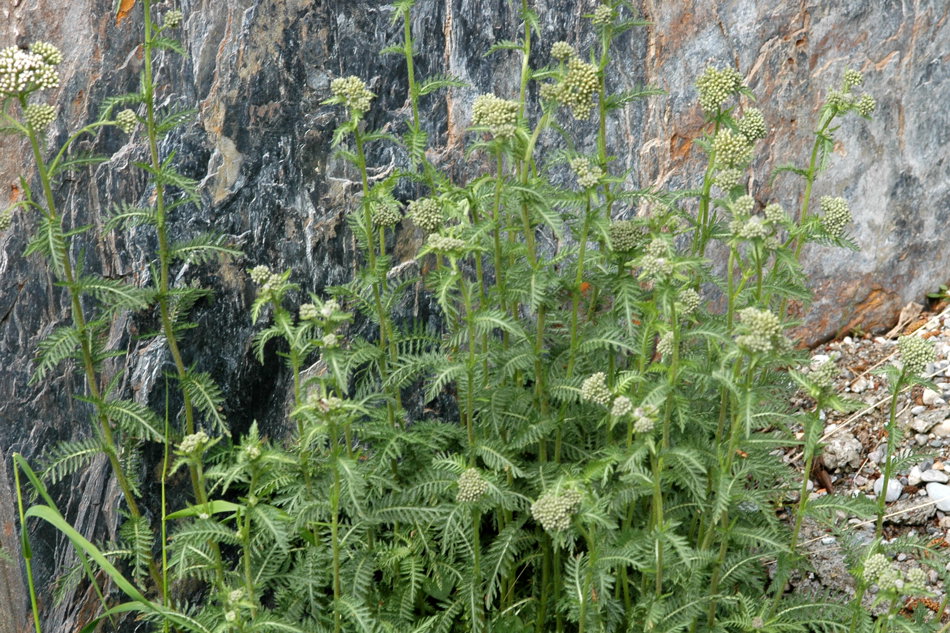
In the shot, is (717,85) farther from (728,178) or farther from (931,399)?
(931,399)

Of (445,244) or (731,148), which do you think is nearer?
(445,244)

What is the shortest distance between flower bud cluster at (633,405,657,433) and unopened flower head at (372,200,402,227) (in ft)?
4.38

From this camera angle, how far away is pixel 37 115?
3.35m

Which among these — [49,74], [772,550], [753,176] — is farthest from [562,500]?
[753,176]

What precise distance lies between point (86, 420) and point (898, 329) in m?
4.60

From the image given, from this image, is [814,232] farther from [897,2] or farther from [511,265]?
[897,2]

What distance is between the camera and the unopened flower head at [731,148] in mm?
3410

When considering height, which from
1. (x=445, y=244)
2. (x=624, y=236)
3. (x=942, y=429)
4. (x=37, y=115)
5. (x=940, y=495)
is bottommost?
(x=940, y=495)

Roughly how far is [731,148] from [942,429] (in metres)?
2.43

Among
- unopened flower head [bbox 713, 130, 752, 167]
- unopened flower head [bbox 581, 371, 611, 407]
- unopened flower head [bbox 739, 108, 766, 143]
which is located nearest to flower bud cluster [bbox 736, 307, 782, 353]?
unopened flower head [bbox 581, 371, 611, 407]

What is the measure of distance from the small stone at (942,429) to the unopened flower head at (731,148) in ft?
7.69

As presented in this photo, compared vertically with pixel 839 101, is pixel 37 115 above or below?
above

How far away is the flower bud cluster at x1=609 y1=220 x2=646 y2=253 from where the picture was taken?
11.9ft

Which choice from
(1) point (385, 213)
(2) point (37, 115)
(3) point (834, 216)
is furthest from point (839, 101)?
(2) point (37, 115)
